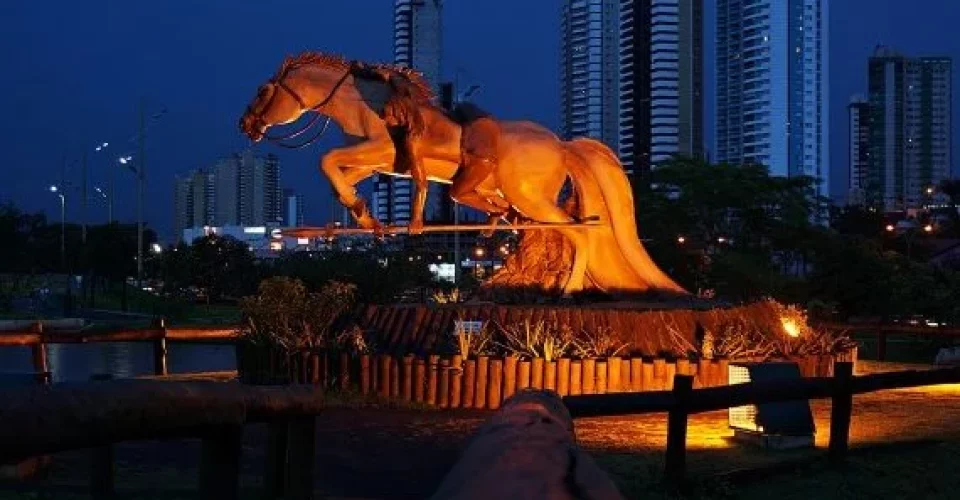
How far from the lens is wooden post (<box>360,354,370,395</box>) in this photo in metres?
14.4

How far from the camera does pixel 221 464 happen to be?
457 centimetres

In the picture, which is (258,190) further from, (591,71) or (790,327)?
(790,327)

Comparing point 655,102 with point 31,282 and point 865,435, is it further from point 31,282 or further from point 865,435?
point 865,435

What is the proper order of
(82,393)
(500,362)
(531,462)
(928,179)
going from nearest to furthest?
(531,462), (82,393), (500,362), (928,179)

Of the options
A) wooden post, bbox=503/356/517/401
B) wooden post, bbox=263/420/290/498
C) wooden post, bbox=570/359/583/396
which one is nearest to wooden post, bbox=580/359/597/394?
wooden post, bbox=570/359/583/396

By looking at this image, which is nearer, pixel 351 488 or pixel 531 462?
pixel 531 462

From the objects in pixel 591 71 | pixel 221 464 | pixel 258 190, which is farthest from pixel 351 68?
pixel 258 190

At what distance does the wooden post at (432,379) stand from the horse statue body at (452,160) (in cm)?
249

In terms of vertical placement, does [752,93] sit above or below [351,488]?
above

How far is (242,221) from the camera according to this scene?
10231 centimetres

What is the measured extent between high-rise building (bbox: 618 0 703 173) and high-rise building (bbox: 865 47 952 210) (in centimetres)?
6482

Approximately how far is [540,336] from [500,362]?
0.84m

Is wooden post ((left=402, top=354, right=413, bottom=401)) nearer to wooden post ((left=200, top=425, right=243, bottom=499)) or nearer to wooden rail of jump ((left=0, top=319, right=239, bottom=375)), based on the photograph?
wooden rail of jump ((left=0, top=319, right=239, bottom=375))

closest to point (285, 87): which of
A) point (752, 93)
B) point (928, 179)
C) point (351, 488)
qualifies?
point (351, 488)
